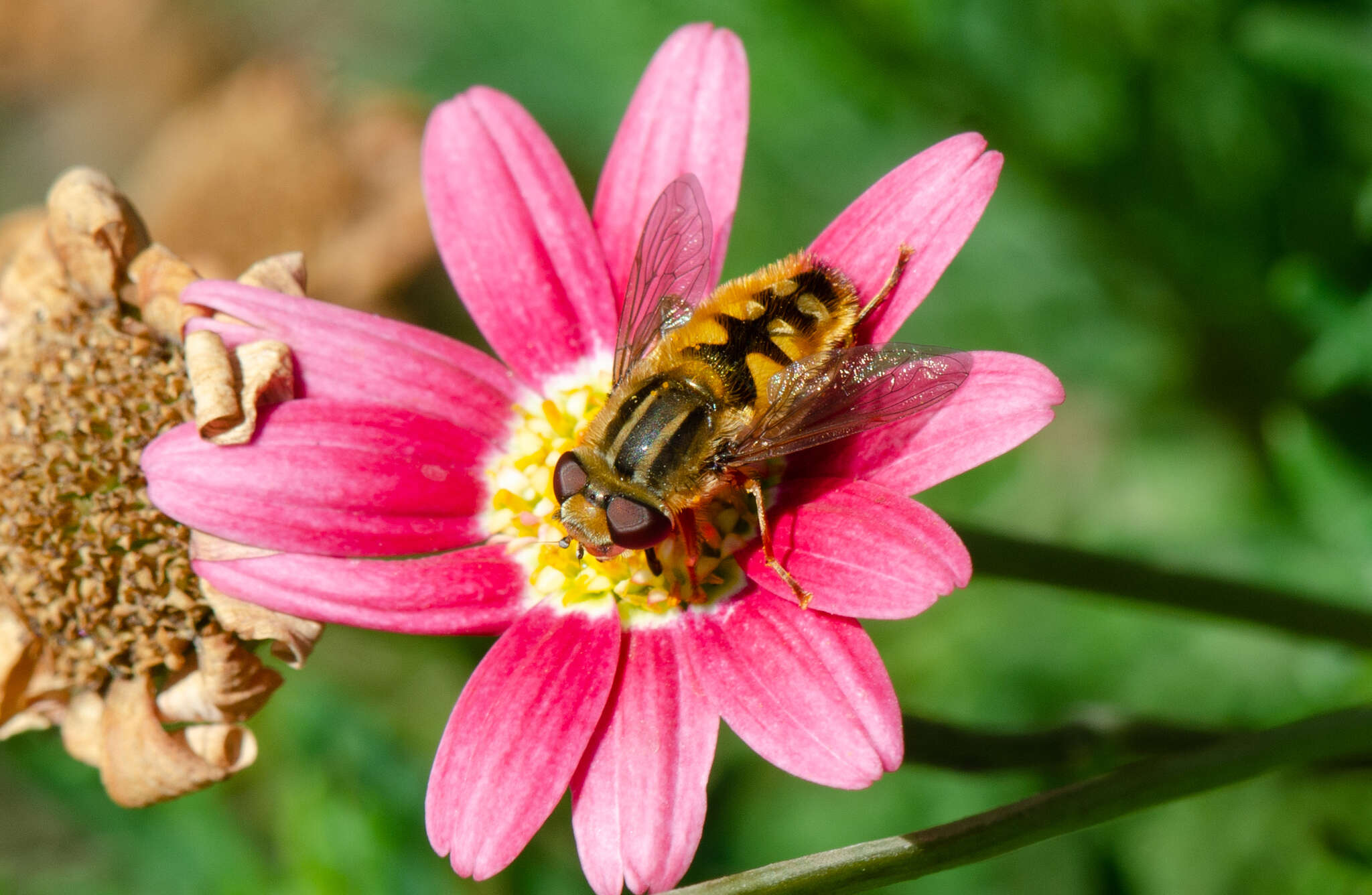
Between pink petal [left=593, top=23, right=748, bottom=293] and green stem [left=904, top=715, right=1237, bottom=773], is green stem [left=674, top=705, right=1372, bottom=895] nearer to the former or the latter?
green stem [left=904, top=715, right=1237, bottom=773]

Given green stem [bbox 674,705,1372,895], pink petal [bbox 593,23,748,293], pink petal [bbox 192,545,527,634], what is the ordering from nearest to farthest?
green stem [bbox 674,705,1372,895]
pink petal [bbox 192,545,527,634]
pink petal [bbox 593,23,748,293]

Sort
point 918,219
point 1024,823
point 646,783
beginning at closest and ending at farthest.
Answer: point 1024,823, point 646,783, point 918,219

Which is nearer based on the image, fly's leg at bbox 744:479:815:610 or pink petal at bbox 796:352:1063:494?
pink petal at bbox 796:352:1063:494

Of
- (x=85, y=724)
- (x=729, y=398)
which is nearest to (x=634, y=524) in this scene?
(x=729, y=398)

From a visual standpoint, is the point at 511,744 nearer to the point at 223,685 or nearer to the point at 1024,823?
the point at 223,685

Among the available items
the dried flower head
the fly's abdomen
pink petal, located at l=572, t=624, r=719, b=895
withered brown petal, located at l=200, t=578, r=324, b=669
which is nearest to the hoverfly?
the fly's abdomen

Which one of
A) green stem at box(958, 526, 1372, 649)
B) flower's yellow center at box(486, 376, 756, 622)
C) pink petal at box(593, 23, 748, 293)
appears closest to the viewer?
green stem at box(958, 526, 1372, 649)

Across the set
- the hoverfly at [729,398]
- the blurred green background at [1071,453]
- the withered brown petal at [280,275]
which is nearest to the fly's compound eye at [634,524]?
the hoverfly at [729,398]

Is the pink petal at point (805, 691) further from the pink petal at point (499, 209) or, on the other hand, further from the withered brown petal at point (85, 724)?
the withered brown petal at point (85, 724)
